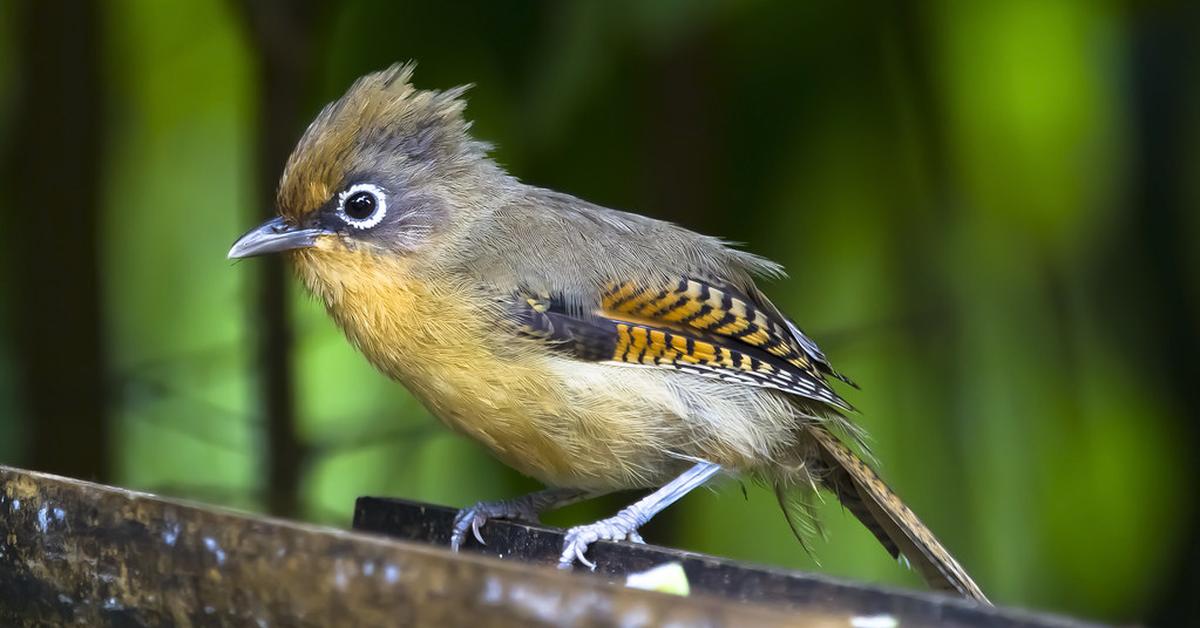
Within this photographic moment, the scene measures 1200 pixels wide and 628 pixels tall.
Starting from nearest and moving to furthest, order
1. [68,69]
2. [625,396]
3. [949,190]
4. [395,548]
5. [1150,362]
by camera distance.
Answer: [395,548]
[625,396]
[1150,362]
[949,190]
[68,69]

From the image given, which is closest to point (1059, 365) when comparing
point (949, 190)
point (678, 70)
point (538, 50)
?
point (949, 190)

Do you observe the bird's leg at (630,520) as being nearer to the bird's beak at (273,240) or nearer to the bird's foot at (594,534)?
the bird's foot at (594,534)

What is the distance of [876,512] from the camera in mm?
3705

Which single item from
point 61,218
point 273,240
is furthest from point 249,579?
point 61,218

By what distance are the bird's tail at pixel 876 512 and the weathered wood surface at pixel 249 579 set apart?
1.98 metres

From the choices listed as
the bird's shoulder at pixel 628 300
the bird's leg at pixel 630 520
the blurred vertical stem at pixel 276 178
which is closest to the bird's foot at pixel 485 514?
the bird's leg at pixel 630 520

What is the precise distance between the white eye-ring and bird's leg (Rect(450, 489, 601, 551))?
0.73 meters

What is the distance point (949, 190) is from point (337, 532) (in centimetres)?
375

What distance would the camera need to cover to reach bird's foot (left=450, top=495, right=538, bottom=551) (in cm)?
319

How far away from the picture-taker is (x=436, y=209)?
12.0 ft

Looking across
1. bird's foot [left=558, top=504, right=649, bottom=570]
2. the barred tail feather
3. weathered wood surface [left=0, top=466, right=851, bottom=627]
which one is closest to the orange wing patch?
the barred tail feather

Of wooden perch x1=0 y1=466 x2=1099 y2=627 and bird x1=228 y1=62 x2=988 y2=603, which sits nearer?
wooden perch x1=0 y1=466 x2=1099 y2=627

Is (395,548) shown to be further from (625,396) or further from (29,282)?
(29,282)

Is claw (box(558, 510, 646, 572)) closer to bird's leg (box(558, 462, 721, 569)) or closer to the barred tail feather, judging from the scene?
bird's leg (box(558, 462, 721, 569))
